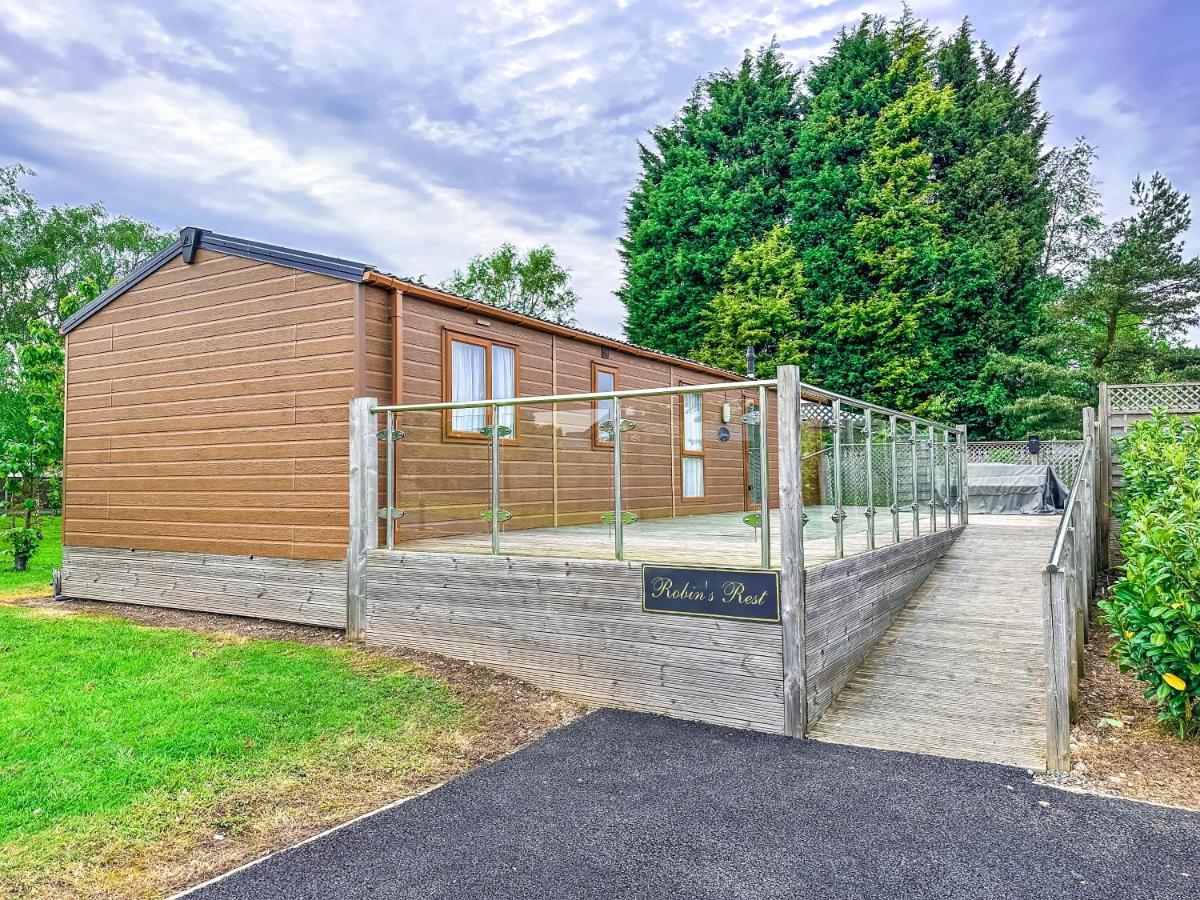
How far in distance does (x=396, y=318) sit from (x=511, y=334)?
140 cm

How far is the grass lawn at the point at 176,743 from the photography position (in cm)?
267

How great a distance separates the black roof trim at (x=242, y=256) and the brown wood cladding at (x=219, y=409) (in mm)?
85

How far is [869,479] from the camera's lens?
5312mm

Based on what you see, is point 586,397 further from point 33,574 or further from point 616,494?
point 33,574

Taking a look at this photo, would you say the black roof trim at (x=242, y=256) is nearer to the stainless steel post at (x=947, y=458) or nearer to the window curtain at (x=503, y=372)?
the window curtain at (x=503, y=372)

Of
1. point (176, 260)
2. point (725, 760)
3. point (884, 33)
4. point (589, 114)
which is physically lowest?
point (725, 760)

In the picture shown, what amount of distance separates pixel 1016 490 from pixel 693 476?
8.28m

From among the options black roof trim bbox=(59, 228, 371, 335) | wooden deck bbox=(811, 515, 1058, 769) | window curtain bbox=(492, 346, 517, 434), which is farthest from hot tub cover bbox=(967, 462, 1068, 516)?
black roof trim bbox=(59, 228, 371, 335)

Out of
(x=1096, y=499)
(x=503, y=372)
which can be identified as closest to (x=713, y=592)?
(x=503, y=372)

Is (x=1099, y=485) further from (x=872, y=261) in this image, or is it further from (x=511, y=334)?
(x=872, y=261)

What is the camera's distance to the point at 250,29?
12438 millimetres

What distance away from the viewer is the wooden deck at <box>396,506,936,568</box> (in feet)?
13.8

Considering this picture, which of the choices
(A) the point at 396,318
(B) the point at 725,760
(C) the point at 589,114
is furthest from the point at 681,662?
(C) the point at 589,114

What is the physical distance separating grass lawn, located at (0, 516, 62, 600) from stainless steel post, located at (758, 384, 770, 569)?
8626 mm
